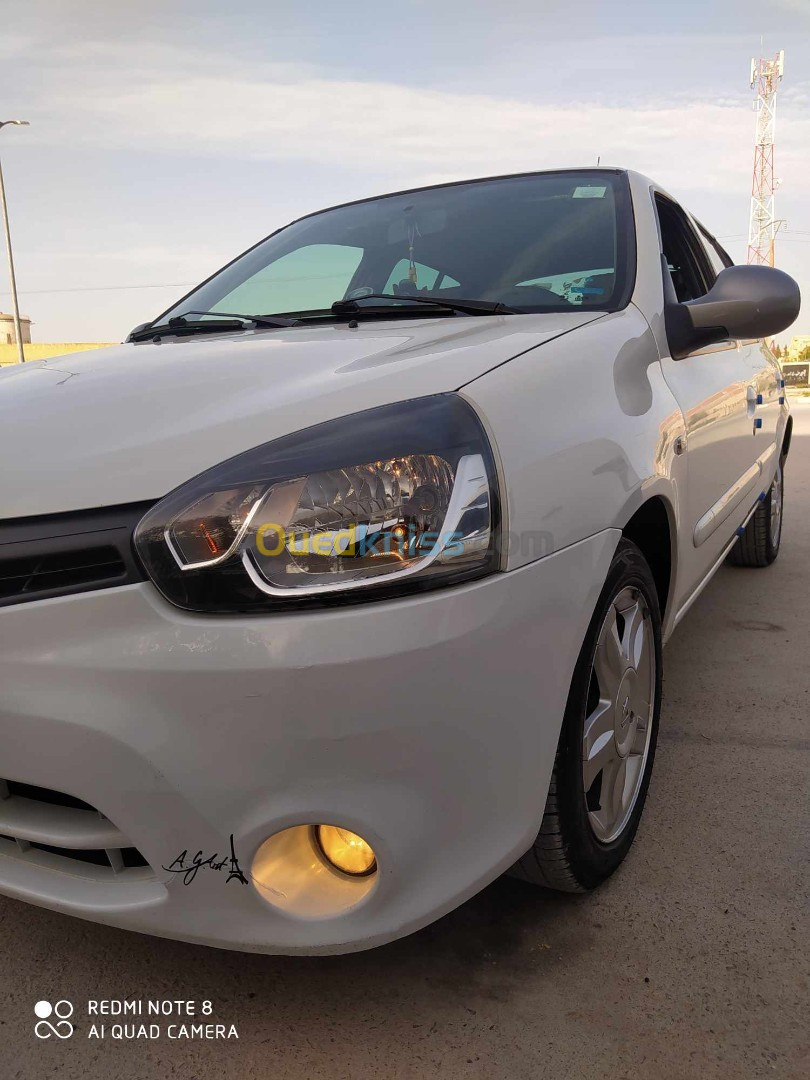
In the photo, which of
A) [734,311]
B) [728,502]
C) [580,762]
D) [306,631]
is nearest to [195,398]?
[306,631]

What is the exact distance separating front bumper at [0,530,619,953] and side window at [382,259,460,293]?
120 centimetres

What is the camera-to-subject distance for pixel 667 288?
2.19 m

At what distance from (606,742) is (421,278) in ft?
4.28

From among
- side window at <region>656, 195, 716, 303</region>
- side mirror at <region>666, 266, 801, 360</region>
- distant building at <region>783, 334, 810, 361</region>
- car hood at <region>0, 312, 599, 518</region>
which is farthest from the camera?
distant building at <region>783, 334, 810, 361</region>

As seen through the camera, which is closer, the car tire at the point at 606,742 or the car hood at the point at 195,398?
the car hood at the point at 195,398

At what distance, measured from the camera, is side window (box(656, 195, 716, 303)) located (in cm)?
256

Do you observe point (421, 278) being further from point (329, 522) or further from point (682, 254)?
point (329, 522)

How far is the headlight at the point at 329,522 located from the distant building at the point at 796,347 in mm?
51315

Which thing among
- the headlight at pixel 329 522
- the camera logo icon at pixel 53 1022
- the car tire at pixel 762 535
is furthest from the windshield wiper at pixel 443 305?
the car tire at pixel 762 535

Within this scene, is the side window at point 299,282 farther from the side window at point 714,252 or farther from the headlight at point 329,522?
the side window at point 714,252

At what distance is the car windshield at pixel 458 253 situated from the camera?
6.91ft

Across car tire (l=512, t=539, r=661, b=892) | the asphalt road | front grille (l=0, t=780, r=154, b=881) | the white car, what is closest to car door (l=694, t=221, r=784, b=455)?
car tire (l=512, t=539, r=661, b=892)
